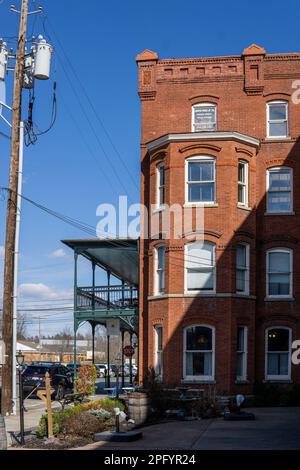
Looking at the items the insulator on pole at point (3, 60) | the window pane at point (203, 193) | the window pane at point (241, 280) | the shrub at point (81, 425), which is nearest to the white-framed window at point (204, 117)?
the window pane at point (203, 193)

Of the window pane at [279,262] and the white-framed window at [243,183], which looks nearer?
the white-framed window at [243,183]

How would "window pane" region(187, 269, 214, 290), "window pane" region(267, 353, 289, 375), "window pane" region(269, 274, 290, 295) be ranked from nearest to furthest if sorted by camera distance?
"window pane" region(187, 269, 214, 290) → "window pane" region(267, 353, 289, 375) → "window pane" region(269, 274, 290, 295)

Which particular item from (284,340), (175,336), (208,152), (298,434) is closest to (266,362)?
(284,340)

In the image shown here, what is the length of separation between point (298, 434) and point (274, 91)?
16427 millimetres

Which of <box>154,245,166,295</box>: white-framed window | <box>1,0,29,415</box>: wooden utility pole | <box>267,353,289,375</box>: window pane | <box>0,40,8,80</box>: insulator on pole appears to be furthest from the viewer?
<box>154,245,166,295</box>: white-framed window

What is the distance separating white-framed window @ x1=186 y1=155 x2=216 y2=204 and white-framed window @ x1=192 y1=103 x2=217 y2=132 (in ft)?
7.58

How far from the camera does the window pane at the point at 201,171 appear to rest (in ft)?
94.7

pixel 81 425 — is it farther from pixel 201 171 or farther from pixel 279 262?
pixel 279 262

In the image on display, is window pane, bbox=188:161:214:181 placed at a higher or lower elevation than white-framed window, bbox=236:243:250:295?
higher

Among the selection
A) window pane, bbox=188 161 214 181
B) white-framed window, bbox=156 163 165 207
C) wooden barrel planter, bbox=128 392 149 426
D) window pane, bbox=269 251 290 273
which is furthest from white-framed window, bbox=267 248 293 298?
wooden barrel planter, bbox=128 392 149 426

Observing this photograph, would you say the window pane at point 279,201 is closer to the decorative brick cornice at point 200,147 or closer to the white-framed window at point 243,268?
the white-framed window at point 243,268

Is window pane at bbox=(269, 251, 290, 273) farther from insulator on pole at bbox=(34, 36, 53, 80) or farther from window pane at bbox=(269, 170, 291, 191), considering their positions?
insulator on pole at bbox=(34, 36, 53, 80)

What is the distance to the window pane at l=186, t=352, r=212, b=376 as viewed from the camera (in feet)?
91.0

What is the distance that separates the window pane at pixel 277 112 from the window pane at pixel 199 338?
365 inches
